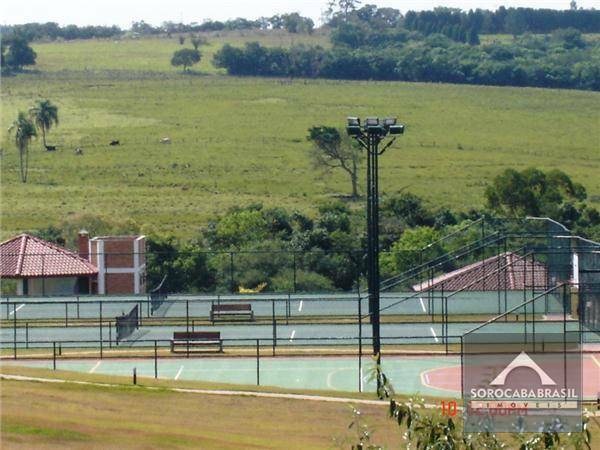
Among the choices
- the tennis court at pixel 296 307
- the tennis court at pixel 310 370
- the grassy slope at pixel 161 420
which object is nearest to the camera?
the grassy slope at pixel 161 420

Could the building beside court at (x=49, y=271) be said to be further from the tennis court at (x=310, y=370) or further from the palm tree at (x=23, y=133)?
the palm tree at (x=23, y=133)

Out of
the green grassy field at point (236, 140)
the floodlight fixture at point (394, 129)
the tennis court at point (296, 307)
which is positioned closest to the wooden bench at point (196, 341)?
the tennis court at point (296, 307)

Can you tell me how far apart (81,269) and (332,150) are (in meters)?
48.2

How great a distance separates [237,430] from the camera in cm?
3072

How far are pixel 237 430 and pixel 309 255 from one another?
111ft

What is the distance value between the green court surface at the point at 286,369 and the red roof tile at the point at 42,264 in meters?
16.0

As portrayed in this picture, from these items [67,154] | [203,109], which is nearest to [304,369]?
[67,154]

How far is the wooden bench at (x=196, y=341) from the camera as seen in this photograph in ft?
144

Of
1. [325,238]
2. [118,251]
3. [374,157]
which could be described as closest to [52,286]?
[118,251]

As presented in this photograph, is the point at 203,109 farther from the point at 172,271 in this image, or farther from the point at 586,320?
the point at 586,320

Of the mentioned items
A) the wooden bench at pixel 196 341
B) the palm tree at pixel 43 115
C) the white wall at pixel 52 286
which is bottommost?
the white wall at pixel 52 286

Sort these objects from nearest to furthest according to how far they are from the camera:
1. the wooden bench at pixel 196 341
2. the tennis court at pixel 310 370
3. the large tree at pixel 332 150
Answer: the tennis court at pixel 310 370 → the wooden bench at pixel 196 341 → the large tree at pixel 332 150

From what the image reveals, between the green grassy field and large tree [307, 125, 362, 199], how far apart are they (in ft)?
4.39

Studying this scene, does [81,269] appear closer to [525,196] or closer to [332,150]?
[525,196]
